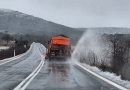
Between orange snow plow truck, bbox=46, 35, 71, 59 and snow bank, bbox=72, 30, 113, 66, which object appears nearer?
snow bank, bbox=72, 30, 113, 66

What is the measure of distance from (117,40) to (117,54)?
4672 millimetres

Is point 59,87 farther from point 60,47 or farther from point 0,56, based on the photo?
point 60,47

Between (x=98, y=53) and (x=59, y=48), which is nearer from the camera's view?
(x=98, y=53)

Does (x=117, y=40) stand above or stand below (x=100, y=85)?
above

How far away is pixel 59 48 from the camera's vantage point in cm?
5262

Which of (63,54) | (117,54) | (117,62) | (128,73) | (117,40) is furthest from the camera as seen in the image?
(63,54)

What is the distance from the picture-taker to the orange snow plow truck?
170ft

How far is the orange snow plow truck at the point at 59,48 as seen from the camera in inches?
2044

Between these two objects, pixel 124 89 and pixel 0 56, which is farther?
pixel 0 56

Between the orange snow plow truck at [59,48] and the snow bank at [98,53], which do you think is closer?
the snow bank at [98,53]

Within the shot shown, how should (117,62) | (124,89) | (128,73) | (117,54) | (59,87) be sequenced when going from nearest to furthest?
(124,89) → (59,87) → (128,73) → (117,62) → (117,54)

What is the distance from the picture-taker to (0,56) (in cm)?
4731

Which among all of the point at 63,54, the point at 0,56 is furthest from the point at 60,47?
the point at 0,56

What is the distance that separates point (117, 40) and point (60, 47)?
1815 cm
